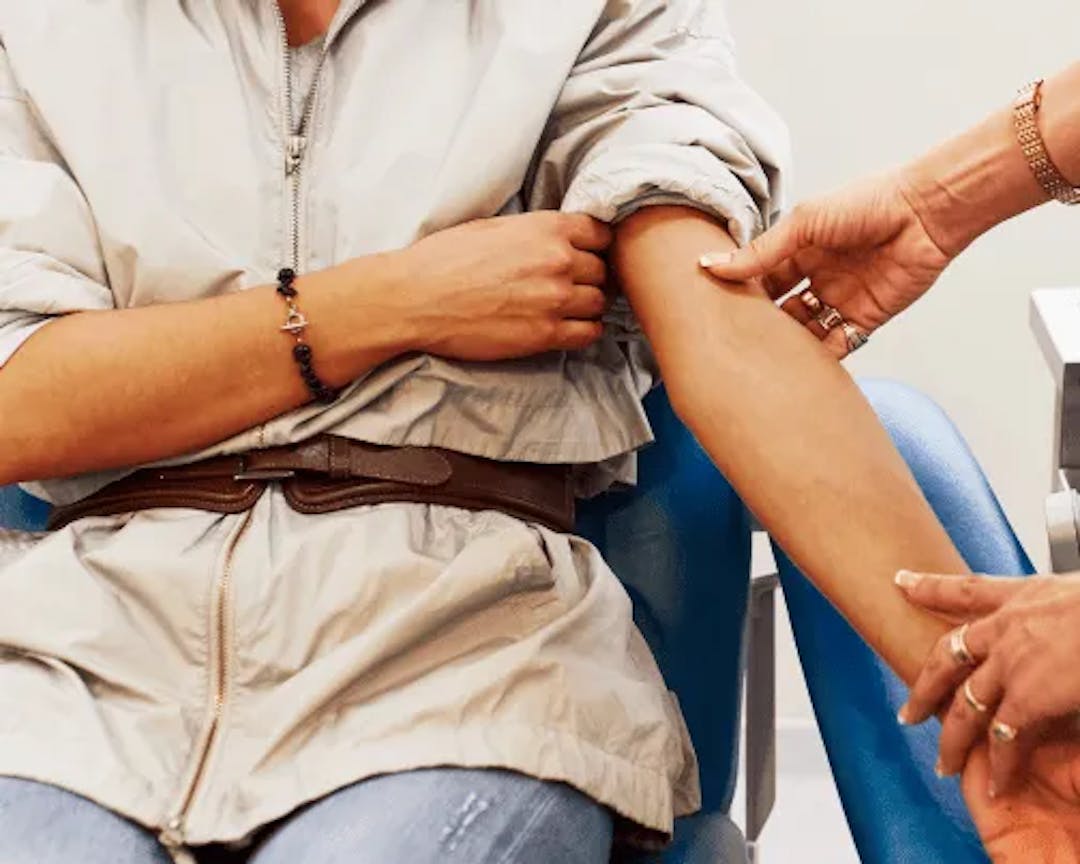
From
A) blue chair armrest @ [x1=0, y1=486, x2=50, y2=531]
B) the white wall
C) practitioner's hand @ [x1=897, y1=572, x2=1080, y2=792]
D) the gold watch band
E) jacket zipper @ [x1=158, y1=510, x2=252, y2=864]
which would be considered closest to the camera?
practitioner's hand @ [x1=897, y1=572, x2=1080, y2=792]

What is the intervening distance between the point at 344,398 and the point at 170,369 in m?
0.13

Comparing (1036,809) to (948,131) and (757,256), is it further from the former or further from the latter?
(948,131)

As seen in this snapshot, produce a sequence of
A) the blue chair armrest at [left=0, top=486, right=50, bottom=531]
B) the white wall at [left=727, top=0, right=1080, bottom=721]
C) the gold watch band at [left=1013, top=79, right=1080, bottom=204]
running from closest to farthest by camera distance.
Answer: the gold watch band at [left=1013, top=79, right=1080, bottom=204] → the blue chair armrest at [left=0, top=486, right=50, bottom=531] → the white wall at [left=727, top=0, right=1080, bottom=721]

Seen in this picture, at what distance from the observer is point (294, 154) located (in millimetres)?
1285

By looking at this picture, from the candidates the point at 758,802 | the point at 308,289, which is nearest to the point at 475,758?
the point at 308,289

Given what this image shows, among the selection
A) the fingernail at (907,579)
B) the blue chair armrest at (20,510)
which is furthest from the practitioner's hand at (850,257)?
the blue chair armrest at (20,510)

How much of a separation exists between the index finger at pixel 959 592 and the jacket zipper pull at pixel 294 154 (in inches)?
21.6

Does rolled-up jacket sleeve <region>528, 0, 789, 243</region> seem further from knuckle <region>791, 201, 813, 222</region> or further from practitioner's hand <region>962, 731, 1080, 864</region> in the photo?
practitioner's hand <region>962, 731, 1080, 864</region>

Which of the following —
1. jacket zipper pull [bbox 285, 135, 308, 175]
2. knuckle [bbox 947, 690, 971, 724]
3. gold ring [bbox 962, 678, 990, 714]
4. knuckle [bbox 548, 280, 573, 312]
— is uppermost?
jacket zipper pull [bbox 285, 135, 308, 175]

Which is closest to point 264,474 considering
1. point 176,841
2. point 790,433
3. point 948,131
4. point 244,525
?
point 244,525

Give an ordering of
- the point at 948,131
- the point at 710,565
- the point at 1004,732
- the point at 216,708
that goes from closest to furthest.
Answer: the point at 1004,732, the point at 216,708, the point at 710,565, the point at 948,131

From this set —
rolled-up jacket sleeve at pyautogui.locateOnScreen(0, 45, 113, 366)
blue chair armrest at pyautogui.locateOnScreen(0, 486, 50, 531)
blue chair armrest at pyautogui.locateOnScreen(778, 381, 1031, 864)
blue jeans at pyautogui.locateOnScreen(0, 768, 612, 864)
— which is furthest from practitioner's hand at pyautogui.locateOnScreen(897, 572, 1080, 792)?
blue chair armrest at pyautogui.locateOnScreen(0, 486, 50, 531)

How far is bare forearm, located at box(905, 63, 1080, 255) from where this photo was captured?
1.19 metres

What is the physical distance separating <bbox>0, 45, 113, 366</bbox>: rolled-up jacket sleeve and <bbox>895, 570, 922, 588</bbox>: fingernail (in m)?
0.62
